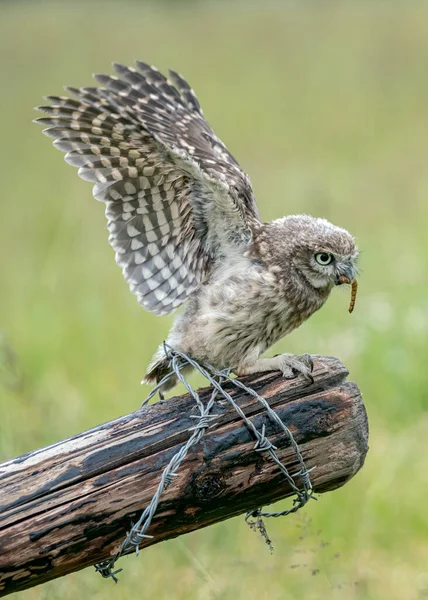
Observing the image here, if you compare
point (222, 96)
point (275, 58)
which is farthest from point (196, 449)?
point (275, 58)

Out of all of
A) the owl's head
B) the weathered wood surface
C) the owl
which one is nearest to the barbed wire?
the weathered wood surface

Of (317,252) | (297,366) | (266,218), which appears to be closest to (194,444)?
(297,366)

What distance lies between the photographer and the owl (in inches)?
138

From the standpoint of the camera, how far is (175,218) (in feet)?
12.3

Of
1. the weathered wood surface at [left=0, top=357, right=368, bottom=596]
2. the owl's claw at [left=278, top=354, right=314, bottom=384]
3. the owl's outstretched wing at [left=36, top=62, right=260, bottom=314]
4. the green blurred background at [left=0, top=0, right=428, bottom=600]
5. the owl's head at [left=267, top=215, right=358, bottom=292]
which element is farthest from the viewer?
the green blurred background at [left=0, top=0, right=428, bottom=600]

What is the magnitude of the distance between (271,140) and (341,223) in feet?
14.8

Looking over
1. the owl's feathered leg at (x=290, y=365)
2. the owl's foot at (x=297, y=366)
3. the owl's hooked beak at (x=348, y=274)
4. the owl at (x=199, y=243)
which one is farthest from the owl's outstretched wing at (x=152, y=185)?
the owl's foot at (x=297, y=366)

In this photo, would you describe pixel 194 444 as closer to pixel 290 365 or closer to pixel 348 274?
pixel 290 365

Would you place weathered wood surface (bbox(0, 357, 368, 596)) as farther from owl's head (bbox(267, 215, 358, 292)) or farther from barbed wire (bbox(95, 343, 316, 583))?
owl's head (bbox(267, 215, 358, 292))

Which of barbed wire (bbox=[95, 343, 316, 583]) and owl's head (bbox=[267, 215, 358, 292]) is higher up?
owl's head (bbox=[267, 215, 358, 292])

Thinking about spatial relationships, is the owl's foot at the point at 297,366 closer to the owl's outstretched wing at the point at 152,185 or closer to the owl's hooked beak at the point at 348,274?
the owl's hooked beak at the point at 348,274

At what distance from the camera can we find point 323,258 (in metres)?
3.72

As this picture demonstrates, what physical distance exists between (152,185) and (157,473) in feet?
4.37

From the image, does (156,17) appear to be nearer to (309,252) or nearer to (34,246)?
(34,246)
